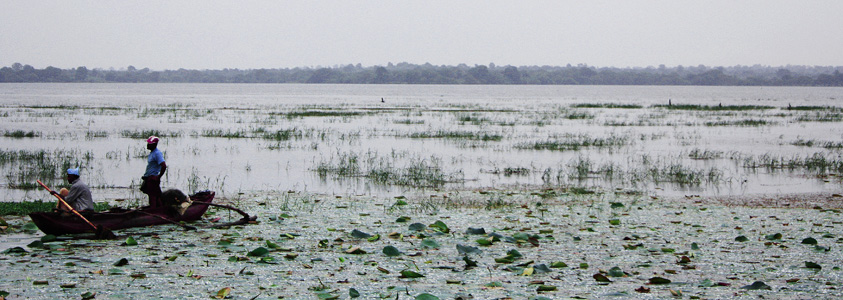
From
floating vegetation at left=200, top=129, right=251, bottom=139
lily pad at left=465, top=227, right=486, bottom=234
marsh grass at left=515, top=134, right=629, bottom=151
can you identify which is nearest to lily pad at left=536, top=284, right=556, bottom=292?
lily pad at left=465, top=227, right=486, bottom=234

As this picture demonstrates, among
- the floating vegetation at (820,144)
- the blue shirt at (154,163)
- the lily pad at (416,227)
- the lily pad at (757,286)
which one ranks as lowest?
the floating vegetation at (820,144)

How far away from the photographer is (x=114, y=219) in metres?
12.4

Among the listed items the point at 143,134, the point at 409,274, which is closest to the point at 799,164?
the point at 409,274

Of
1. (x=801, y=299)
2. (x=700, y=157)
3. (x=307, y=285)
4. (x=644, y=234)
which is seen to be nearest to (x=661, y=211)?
(x=644, y=234)

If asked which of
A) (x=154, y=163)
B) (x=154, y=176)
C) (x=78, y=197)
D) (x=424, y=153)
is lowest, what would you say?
(x=424, y=153)

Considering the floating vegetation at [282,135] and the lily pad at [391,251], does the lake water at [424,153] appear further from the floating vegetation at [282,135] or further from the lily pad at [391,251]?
the lily pad at [391,251]

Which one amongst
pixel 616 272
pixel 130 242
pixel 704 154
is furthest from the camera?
pixel 704 154

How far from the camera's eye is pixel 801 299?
895 cm

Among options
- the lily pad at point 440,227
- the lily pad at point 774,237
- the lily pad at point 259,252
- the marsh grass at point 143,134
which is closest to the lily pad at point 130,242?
the lily pad at point 259,252

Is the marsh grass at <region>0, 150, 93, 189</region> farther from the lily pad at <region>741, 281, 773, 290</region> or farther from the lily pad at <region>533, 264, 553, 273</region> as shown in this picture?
the lily pad at <region>741, 281, 773, 290</region>

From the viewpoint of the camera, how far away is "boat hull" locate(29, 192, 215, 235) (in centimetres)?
1180

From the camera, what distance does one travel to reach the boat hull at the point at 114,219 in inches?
464

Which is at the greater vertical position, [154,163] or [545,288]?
[154,163]

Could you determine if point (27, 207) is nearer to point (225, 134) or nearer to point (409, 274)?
point (409, 274)
